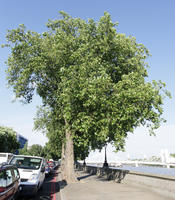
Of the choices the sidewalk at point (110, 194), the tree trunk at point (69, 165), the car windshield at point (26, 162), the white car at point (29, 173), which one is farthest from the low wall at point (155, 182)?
the car windshield at point (26, 162)

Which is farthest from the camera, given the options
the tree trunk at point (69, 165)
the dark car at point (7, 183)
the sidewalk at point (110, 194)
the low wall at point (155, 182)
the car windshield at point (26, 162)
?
the tree trunk at point (69, 165)

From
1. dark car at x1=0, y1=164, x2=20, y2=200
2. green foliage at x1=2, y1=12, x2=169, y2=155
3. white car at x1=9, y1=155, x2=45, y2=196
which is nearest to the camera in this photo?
dark car at x1=0, y1=164, x2=20, y2=200

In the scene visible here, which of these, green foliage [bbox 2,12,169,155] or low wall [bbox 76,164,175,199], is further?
green foliage [bbox 2,12,169,155]

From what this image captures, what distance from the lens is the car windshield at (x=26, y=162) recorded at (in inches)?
456

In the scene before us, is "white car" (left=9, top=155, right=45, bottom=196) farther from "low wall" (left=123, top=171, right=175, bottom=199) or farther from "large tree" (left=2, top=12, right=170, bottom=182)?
"low wall" (left=123, top=171, right=175, bottom=199)

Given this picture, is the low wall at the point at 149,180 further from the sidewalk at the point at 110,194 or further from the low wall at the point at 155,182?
the sidewalk at the point at 110,194

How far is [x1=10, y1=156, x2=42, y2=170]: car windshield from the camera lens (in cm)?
1159

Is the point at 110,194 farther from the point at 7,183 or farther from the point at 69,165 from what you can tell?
the point at 69,165

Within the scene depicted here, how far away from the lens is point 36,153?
118 m

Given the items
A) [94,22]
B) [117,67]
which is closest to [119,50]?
[117,67]

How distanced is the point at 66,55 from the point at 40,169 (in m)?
10.6

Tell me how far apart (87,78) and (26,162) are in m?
7.06

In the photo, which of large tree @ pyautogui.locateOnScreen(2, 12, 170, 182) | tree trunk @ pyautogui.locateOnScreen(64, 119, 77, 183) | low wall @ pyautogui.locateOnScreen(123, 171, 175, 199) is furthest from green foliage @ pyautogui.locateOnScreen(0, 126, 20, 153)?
low wall @ pyautogui.locateOnScreen(123, 171, 175, 199)

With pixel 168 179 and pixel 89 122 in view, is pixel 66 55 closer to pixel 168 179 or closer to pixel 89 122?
pixel 89 122
